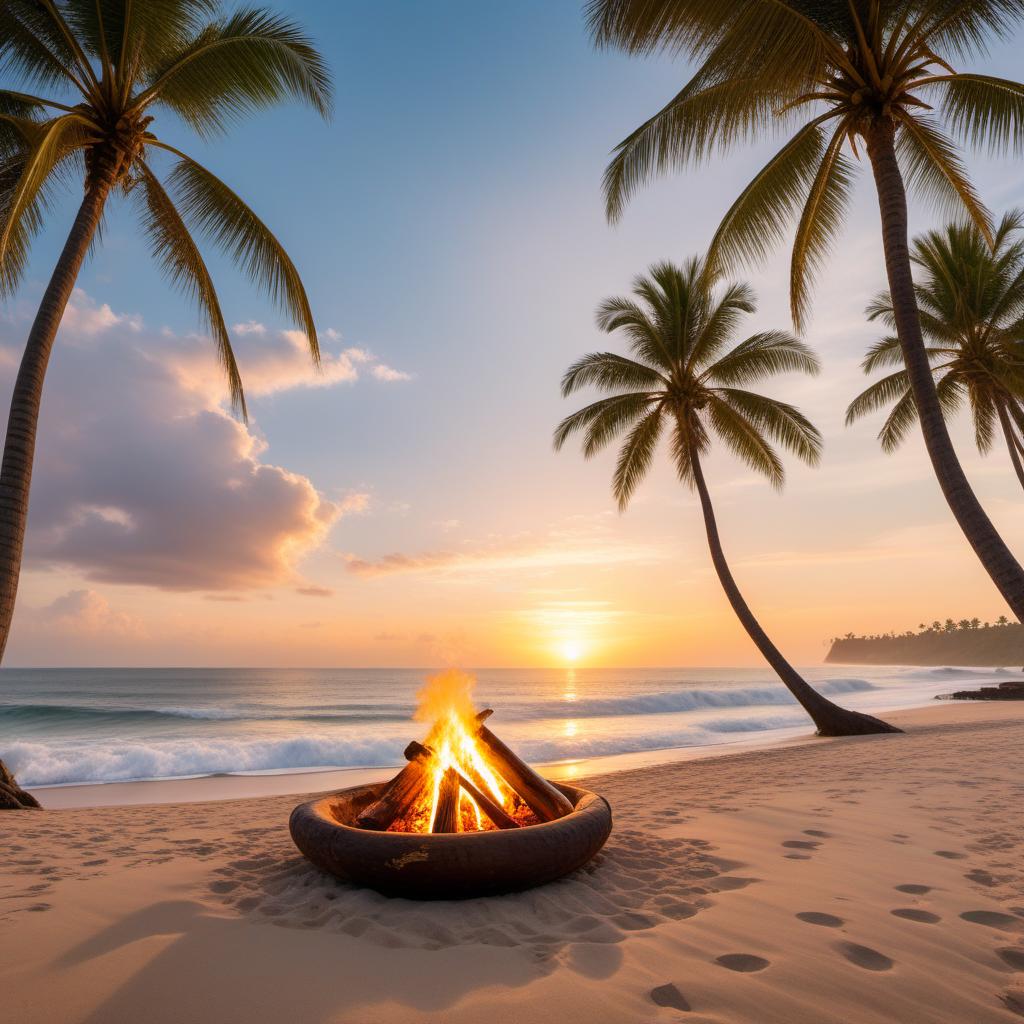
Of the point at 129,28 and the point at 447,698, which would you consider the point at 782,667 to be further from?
the point at 129,28

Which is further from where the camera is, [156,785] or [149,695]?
[149,695]

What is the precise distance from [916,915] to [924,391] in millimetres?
5609

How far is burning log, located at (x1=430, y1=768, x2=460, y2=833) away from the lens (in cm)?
389

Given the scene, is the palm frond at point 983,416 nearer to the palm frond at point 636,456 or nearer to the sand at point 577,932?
the palm frond at point 636,456

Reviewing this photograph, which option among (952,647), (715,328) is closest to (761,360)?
(715,328)

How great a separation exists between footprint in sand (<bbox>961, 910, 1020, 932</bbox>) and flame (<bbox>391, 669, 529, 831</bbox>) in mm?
2673

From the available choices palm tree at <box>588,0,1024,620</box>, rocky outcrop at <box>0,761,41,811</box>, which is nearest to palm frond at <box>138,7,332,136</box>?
palm tree at <box>588,0,1024,620</box>

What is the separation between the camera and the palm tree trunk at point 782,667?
41.0 ft

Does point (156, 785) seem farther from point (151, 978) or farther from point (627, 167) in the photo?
point (627, 167)

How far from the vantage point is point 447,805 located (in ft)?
13.1

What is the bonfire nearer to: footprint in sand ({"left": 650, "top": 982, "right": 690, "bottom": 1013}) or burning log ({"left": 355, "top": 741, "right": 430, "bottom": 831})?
burning log ({"left": 355, "top": 741, "right": 430, "bottom": 831})

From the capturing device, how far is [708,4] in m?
6.86

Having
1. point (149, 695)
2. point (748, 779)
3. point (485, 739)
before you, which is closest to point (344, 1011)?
point (485, 739)

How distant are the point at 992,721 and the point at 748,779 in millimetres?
10041
